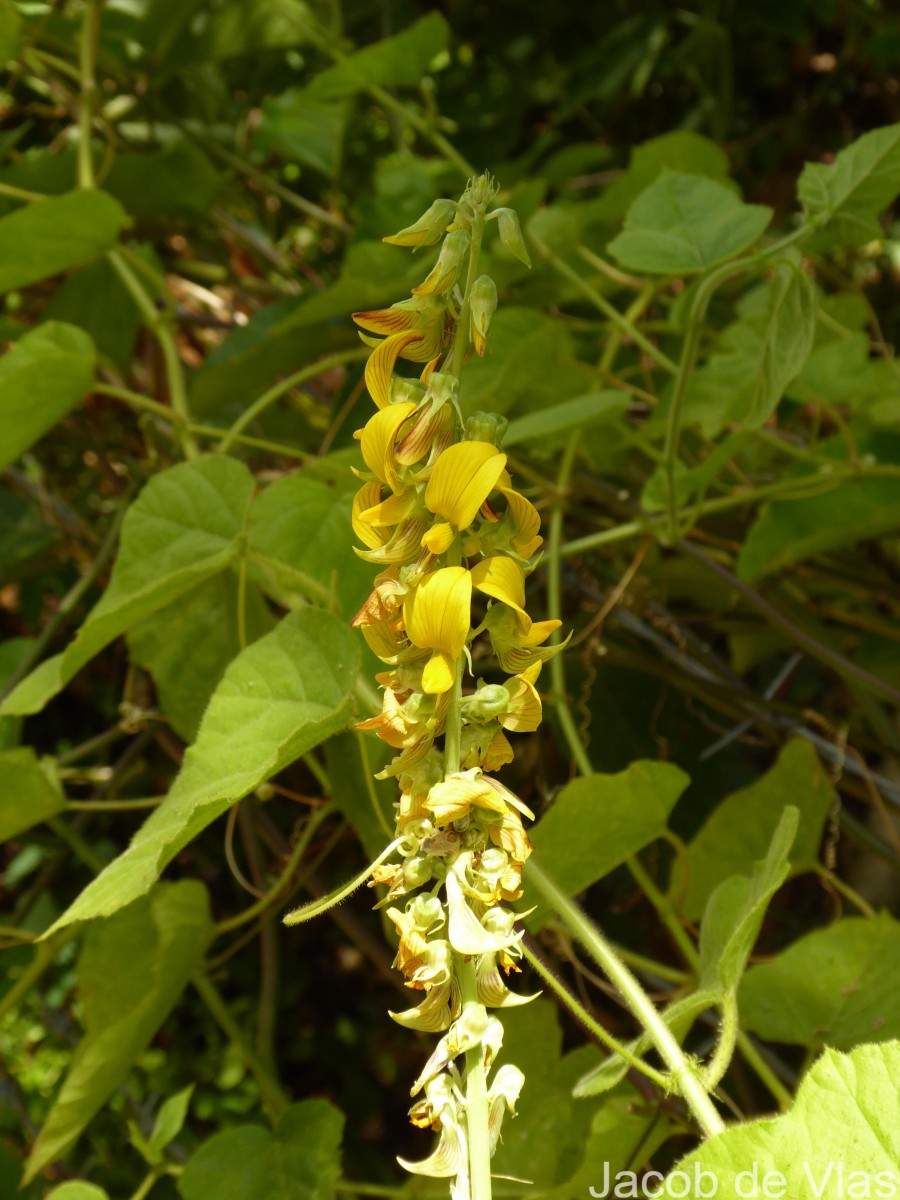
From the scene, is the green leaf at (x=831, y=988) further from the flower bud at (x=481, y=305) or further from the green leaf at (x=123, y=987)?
the flower bud at (x=481, y=305)

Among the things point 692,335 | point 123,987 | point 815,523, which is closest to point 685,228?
point 692,335

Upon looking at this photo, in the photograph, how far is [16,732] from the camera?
42.7 inches

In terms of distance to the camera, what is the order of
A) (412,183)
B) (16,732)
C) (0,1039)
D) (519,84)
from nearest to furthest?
(16,732), (412,183), (0,1039), (519,84)

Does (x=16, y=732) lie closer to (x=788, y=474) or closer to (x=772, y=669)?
(x=788, y=474)

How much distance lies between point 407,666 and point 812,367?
2.64ft

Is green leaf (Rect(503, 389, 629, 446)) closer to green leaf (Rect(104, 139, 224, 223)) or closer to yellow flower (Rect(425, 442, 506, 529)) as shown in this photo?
yellow flower (Rect(425, 442, 506, 529))

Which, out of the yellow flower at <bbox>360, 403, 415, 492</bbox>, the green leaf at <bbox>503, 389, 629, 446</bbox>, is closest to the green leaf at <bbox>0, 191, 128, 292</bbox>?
the green leaf at <bbox>503, 389, 629, 446</bbox>

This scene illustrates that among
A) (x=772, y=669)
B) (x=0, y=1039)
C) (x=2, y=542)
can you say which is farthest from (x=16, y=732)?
(x=772, y=669)

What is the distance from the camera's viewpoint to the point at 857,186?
79cm

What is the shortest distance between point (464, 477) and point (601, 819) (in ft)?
1.09

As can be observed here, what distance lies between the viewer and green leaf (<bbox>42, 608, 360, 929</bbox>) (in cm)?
54

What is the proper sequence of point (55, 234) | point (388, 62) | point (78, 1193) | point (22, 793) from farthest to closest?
point (388, 62) → point (55, 234) → point (22, 793) → point (78, 1193)

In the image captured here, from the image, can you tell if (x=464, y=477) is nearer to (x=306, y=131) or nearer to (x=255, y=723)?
(x=255, y=723)

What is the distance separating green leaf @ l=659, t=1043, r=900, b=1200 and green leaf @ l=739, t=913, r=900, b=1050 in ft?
1.16
